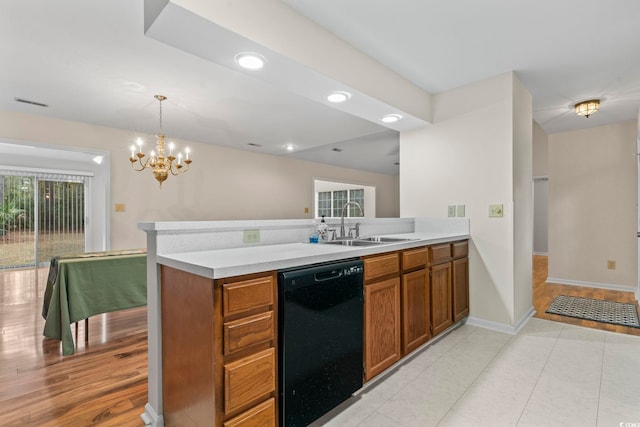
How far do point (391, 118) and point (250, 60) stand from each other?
1628mm

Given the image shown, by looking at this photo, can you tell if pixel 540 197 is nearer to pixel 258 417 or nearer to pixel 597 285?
pixel 597 285

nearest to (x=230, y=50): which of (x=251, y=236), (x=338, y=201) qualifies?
(x=251, y=236)

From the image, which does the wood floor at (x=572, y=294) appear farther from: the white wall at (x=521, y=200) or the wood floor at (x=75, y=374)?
the wood floor at (x=75, y=374)

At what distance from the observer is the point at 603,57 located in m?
2.58

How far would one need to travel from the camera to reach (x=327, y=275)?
1601mm

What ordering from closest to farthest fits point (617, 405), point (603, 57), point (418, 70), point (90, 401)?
point (617, 405), point (90, 401), point (603, 57), point (418, 70)

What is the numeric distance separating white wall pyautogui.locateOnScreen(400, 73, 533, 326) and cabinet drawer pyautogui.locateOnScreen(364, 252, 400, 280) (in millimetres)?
1386

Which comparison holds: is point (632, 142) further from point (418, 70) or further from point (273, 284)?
point (273, 284)

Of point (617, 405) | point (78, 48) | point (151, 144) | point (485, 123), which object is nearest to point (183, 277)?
point (78, 48)

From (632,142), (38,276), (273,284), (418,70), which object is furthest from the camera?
(38,276)

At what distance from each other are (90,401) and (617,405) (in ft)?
9.91

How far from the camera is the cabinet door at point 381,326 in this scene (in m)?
1.87

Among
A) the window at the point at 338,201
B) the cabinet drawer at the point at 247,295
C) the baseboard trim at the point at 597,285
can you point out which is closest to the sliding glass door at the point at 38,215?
the window at the point at 338,201

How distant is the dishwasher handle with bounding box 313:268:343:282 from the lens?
155 centimetres
